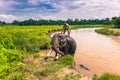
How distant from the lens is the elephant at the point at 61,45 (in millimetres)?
12258

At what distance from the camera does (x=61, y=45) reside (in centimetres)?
1266

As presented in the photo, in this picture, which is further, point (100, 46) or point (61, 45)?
point (100, 46)

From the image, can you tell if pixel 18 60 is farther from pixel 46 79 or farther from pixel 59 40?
pixel 46 79

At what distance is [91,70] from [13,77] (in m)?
5.80

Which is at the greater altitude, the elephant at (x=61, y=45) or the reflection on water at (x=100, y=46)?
the elephant at (x=61, y=45)

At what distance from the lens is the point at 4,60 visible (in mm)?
11648

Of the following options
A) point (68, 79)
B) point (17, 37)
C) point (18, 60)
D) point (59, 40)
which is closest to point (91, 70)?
point (59, 40)

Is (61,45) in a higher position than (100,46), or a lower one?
higher

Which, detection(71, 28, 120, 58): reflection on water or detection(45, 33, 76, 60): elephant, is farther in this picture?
detection(71, 28, 120, 58): reflection on water

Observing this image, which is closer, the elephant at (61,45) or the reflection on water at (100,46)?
the elephant at (61,45)

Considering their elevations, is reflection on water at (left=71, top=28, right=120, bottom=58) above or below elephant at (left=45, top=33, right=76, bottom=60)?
below

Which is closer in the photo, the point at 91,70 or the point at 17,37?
the point at 91,70

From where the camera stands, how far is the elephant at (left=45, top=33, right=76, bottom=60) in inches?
483

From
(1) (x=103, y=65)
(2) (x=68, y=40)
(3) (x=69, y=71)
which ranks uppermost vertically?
(2) (x=68, y=40)
